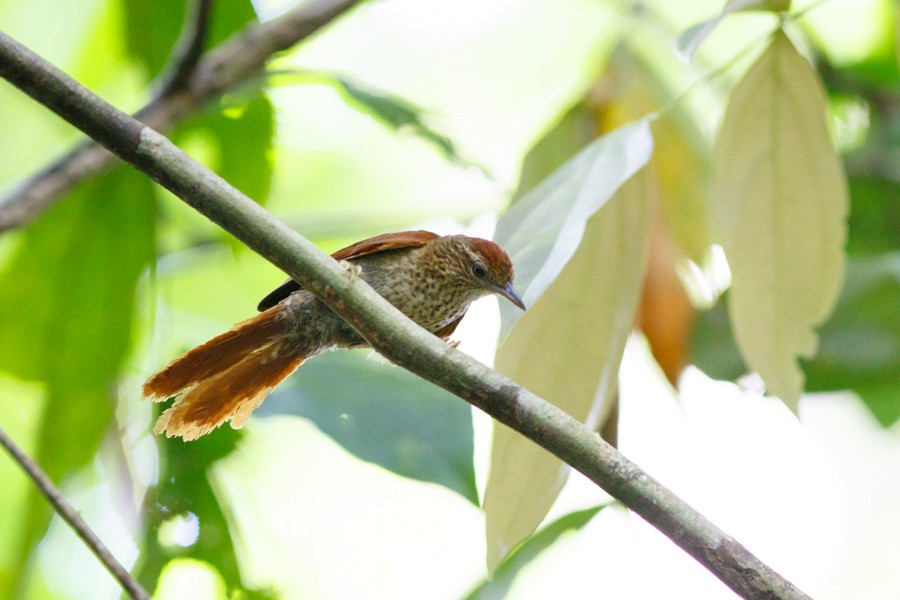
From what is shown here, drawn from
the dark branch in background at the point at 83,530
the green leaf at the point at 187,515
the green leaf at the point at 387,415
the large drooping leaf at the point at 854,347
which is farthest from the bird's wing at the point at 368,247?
the large drooping leaf at the point at 854,347

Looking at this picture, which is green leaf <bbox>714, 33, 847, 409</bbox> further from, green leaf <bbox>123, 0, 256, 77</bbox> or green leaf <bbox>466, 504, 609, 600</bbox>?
green leaf <bbox>123, 0, 256, 77</bbox>

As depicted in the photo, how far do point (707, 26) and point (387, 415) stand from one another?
1.51m

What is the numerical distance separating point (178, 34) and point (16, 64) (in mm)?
1962

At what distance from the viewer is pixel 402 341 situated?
1906 millimetres

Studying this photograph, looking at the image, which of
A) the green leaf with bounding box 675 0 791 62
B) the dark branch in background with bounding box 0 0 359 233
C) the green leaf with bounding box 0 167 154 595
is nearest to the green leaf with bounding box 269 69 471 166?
the dark branch in background with bounding box 0 0 359 233

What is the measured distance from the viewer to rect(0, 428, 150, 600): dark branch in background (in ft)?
6.79

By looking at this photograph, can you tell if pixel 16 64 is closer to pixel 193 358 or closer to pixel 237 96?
pixel 193 358

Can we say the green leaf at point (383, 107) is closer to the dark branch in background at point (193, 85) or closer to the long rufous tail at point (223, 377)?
the dark branch in background at point (193, 85)

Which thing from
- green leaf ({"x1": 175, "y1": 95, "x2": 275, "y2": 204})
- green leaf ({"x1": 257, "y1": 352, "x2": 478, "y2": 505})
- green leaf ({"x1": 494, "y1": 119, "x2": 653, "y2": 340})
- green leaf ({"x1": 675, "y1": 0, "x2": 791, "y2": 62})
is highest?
green leaf ({"x1": 675, "y1": 0, "x2": 791, "y2": 62})

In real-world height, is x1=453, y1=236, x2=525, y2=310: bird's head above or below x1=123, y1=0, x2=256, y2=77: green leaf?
below

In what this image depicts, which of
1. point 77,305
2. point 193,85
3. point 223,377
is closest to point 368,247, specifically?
point 223,377

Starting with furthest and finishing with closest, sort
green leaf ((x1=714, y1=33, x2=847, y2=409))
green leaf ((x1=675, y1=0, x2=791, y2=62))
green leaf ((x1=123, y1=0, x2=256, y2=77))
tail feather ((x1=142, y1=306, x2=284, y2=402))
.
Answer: green leaf ((x1=123, y1=0, x2=256, y2=77)) < green leaf ((x1=714, y1=33, x2=847, y2=409)) < tail feather ((x1=142, y1=306, x2=284, y2=402)) < green leaf ((x1=675, y1=0, x2=791, y2=62))

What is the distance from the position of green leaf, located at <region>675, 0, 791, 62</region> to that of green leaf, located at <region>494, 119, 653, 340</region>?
0.26 metres

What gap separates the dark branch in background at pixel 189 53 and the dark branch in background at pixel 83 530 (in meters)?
1.42
